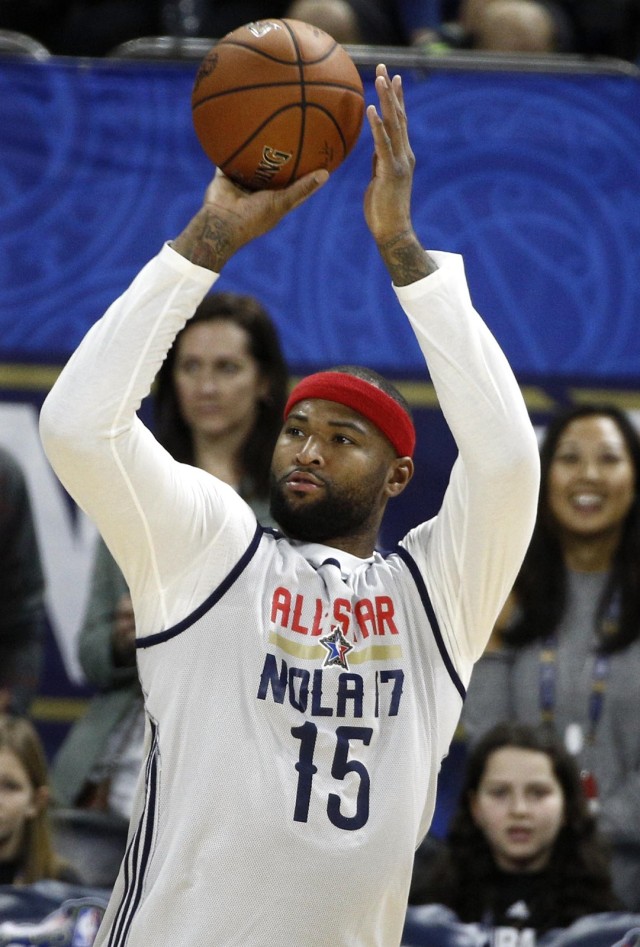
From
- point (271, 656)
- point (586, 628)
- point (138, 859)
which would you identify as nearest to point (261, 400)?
point (586, 628)

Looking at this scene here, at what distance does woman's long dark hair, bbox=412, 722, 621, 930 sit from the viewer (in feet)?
15.0

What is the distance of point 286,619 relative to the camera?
3041mm

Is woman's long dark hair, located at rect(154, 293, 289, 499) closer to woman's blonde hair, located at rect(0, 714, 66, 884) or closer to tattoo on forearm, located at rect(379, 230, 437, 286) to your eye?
woman's blonde hair, located at rect(0, 714, 66, 884)

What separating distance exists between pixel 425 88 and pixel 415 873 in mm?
2871

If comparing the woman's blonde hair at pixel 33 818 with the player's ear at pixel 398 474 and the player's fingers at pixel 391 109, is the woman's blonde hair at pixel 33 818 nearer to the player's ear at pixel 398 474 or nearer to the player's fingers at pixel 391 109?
the player's ear at pixel 398 474

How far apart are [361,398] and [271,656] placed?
2.16 ft

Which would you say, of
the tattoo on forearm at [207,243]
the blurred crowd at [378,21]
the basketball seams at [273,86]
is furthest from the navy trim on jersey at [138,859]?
the blurred crowd at [378,21]

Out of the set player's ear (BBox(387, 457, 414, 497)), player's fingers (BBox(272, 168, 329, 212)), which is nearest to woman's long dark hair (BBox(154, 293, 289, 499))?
player's ear (BBox(387, 457, 414, 497))

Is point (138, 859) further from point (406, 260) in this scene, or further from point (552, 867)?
point (552, 867)

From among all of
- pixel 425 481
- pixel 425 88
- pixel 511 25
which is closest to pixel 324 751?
pixel 425 481

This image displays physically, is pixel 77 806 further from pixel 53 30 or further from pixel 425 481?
pixel 53 30

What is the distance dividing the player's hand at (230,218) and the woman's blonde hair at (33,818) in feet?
7.68

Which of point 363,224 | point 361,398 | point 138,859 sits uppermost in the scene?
point 363,224

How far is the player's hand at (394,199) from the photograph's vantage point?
3.05 m
